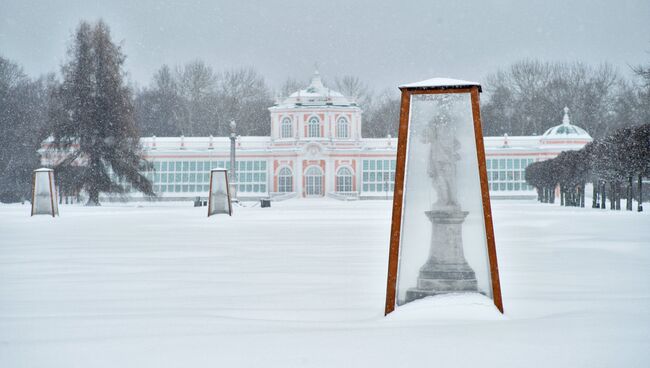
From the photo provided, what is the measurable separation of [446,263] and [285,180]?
2006 inches

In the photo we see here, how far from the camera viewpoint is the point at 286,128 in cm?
5681

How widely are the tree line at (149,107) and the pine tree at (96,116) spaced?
5 centimetres

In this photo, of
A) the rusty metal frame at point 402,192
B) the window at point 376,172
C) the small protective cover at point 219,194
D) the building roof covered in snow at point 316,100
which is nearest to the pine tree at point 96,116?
the small protective cover at point 219,194

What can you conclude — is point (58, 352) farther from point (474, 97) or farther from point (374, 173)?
point (374, 173)

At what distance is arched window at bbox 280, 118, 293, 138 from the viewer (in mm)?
56750

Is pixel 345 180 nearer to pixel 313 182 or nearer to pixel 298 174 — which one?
pixel 313 182

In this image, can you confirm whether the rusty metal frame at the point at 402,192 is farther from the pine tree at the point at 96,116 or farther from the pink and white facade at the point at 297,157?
the pink and white facade at the point at 297,157

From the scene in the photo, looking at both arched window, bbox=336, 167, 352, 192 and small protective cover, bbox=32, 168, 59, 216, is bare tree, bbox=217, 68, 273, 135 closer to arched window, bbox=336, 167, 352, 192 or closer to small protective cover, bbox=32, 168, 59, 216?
arched window, bbox=336, 167, 352, 192

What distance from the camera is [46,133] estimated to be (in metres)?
37.0

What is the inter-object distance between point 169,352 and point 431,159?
224 cm

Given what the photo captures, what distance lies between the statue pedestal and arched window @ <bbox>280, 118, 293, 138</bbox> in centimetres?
5147

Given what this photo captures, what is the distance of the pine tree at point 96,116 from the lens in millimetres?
37000

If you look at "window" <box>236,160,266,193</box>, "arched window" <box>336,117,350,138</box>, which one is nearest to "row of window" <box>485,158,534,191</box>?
"arched window" <box>336,117,350,138</box>

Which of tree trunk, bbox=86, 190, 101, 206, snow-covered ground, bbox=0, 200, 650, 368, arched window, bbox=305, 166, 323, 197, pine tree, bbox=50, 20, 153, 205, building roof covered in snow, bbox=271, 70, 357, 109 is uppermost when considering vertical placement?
building roof covered in snow, bbox=271, 70, 357, 109
